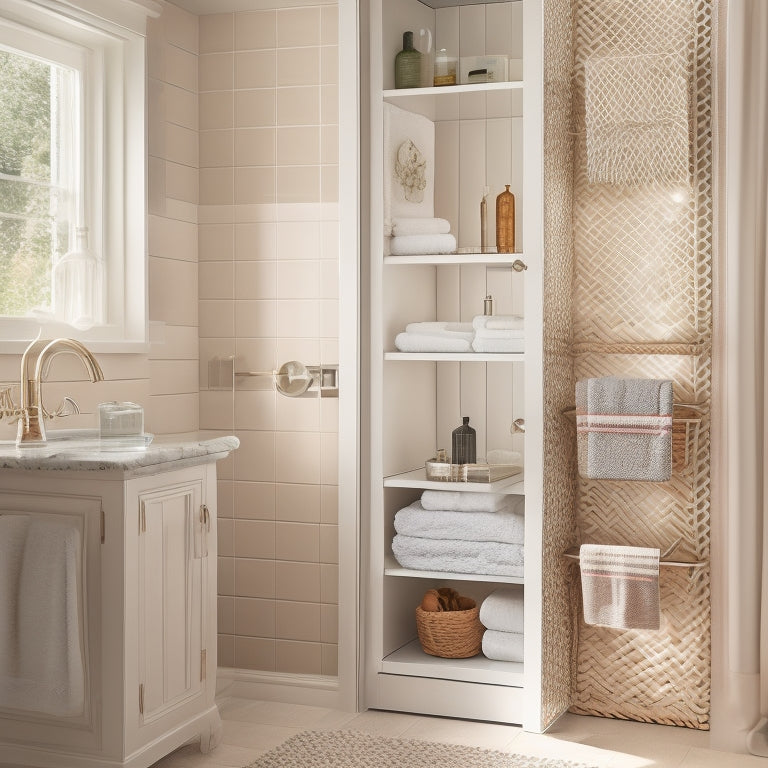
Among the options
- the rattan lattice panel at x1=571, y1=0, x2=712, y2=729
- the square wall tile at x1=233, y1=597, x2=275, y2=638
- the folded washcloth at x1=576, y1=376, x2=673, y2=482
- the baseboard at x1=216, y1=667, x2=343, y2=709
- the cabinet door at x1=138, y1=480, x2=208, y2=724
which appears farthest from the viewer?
the square wall tile at x1=233, y1=597, x2=275, y2=638

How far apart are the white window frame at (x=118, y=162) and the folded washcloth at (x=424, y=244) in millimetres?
817

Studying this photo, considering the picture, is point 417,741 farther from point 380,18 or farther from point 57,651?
point 380,18

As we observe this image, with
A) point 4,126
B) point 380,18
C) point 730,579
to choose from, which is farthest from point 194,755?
point 380,18

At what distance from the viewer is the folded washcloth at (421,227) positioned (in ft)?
11.3

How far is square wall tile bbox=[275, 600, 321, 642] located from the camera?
3609 millimetres

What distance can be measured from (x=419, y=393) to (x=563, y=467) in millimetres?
585

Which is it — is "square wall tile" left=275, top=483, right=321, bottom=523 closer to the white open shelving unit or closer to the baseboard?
the white open shelving unit

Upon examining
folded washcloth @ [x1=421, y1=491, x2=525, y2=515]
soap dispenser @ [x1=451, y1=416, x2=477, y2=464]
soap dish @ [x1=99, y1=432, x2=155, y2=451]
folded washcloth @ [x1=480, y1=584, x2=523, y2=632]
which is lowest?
folded washcloth @ [x1=480, y1=584, x2=523, y2=632]

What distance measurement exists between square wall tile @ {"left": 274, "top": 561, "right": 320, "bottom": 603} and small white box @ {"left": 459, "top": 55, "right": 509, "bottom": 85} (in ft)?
5.38

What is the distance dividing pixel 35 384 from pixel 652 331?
5.97 feet

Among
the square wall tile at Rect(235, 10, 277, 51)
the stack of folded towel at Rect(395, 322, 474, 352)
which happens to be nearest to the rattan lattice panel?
the stack of folded towel at Rect(395, 322, 474, 352)

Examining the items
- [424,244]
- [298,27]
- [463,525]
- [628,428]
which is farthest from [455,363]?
[298,27]

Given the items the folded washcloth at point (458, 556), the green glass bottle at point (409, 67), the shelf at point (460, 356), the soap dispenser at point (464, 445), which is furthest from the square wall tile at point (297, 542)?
the green glass bottle at point (409, 67)

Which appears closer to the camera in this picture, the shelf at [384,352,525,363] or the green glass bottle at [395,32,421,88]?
the shelf at [384,352,525,363]
